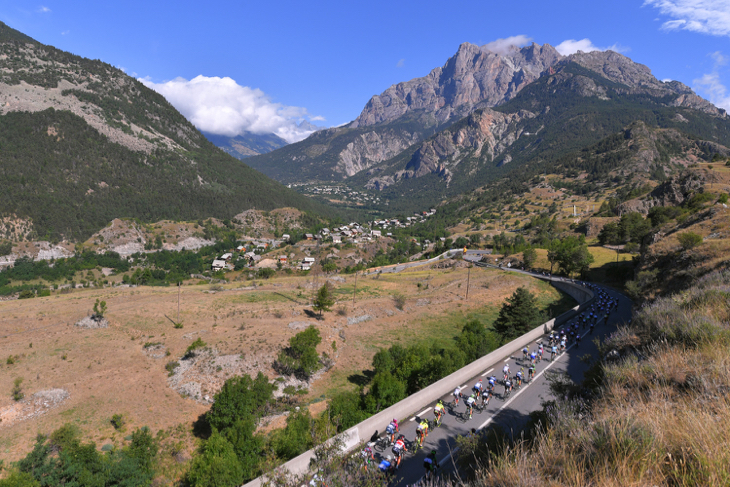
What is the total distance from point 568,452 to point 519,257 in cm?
8680

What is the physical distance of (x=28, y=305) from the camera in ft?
130

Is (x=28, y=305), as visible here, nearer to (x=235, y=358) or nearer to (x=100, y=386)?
(x=100, y=386)

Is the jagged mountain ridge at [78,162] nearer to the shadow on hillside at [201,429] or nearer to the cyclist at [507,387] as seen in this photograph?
the shadow on hillside at [201,429]

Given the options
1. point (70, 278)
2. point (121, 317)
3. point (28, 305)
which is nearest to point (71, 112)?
point (70, 278)

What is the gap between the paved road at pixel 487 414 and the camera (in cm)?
1414

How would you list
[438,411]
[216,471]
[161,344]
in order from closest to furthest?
[216,471], [438,411], [161,344]

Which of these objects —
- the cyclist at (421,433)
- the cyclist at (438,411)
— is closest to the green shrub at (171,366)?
the cyclist at (421,433)

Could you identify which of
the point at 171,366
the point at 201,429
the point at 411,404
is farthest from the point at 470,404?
the point at 171,366

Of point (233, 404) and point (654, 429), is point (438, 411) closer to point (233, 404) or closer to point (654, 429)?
point (233, 404)

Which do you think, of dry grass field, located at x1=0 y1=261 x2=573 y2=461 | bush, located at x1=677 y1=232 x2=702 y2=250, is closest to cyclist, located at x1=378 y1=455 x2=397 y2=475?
dry grass field, located at x1=0 y1=261 x2=573 y2=461

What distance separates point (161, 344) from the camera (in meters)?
31.4

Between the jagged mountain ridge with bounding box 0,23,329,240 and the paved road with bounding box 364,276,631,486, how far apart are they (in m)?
152

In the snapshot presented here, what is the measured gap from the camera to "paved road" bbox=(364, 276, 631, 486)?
46.4 feet

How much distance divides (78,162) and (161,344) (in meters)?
171
